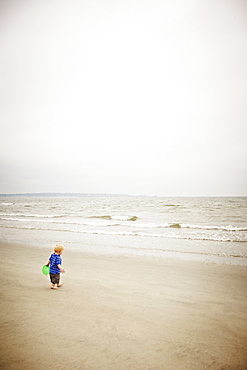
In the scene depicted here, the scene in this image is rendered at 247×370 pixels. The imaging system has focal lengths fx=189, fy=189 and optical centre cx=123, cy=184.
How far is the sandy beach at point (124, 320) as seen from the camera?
9.45 ft

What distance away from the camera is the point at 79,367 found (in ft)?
Answer: 8.87

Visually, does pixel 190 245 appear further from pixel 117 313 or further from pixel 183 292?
pixel 117 313

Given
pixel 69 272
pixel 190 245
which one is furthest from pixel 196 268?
pixel 69 272

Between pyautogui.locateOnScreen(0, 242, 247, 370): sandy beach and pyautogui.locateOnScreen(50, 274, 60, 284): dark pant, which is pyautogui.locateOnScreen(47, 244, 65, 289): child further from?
pyautogui.locateOnScreen(0, 242, 247, 370): sandy beach

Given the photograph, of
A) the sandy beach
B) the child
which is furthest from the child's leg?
the sandy beach

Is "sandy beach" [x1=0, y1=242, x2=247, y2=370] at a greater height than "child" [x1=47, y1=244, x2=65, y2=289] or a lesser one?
lesser

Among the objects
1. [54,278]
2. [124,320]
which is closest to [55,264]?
[54,278]

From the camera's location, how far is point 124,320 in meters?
3.84

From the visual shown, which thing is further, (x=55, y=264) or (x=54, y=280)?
(x=54, y=280)

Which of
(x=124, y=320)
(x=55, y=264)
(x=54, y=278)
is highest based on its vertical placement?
(x=55, y=264)

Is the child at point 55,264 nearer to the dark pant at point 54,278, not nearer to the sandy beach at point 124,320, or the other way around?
the dark pant at point 54,278

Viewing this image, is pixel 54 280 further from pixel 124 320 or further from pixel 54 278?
pixel 124 320

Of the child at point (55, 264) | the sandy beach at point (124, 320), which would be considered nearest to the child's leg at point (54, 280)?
the child at point (55, 264)

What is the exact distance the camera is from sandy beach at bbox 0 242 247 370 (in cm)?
288
